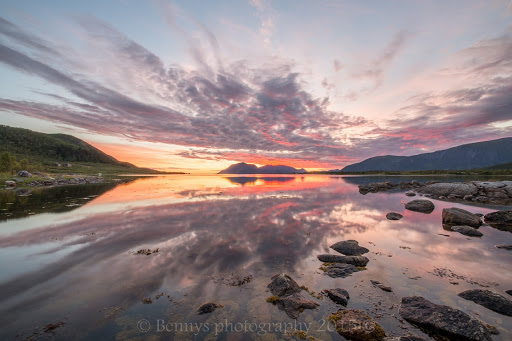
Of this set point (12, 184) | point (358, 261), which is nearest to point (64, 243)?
point (358, 261)

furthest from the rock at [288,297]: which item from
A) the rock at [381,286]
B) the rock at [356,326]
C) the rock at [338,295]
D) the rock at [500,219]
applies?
the rock at [500,219]

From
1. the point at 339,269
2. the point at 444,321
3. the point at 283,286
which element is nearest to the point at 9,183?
the point at 283,286

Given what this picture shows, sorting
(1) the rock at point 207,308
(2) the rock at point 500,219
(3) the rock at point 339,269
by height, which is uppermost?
(2) the rock at point 500,219

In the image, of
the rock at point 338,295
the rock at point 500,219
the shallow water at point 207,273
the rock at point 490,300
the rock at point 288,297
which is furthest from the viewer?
the rock at point 500,219

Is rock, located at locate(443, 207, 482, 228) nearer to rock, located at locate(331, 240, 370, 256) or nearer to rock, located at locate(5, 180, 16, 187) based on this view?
rock, located at locate(331, 240, 370, 256)

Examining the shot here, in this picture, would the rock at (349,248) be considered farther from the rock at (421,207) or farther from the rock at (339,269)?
the rock at (421,207)

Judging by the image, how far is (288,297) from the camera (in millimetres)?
8695

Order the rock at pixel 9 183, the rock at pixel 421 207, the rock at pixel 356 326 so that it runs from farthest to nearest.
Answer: the rock at pixel 9 183
the rock at pixel 421 207
the rock at pixel 356 326

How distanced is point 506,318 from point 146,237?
68.1 ft

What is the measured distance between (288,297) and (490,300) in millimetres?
8559

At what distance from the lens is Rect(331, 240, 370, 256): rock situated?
1402 cm

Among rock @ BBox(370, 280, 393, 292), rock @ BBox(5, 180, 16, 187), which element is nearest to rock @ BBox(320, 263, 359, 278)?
rock @ BBox(370, 280, 393, 292)

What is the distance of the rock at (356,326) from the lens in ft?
21.9

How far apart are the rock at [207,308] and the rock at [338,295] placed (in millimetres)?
4962
